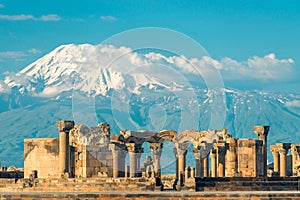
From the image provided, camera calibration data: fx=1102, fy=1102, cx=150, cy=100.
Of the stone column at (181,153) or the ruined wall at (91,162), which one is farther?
the stone column at (181,153)

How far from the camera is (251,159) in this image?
5759 cm

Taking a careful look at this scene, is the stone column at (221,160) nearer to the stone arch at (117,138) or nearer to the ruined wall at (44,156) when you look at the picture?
the stone arch at (117,138)

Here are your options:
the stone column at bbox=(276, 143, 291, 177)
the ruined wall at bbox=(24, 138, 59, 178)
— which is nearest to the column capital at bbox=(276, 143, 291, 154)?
the stone column at bbox=(276, 143, 291, 177)

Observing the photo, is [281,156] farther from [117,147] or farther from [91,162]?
[91,162]

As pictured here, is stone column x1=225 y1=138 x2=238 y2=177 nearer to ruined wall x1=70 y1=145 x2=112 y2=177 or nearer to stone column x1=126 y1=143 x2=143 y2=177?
stone column x1=126 y1=143 x2=143 y2=177

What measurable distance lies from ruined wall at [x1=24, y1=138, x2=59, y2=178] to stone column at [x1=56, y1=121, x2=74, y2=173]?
1.84m

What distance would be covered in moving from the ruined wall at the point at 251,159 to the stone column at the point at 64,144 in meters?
9.08

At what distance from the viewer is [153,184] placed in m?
47.7

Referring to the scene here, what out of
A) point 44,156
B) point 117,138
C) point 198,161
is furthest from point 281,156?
point 44,156

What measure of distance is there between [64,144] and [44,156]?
3004 mm

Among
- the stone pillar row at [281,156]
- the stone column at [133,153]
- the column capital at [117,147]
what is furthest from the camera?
the stone pillar row at [281,156]

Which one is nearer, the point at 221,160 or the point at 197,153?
the point at 221,160

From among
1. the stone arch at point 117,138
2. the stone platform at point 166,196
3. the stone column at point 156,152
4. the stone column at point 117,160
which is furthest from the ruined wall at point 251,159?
the stone platform at point 166,196

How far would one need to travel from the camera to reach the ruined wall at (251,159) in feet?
189
